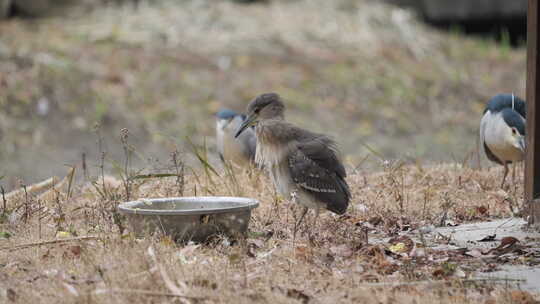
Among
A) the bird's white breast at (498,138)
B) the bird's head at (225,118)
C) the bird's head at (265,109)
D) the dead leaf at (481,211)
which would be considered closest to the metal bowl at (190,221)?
the bird's head at (265,109)

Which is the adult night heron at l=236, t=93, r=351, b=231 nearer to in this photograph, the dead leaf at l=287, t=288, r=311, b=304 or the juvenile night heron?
the dead leaf at l=287, t=288, r=311, b=304

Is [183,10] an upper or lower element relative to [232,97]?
upper

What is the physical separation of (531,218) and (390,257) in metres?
1.29

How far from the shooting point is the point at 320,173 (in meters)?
5.96

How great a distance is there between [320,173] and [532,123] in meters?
1.49

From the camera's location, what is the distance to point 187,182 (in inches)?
286

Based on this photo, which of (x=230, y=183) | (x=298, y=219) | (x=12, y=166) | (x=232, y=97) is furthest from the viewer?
(x=232, y=97)

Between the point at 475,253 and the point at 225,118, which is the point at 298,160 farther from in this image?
the point at 225,118

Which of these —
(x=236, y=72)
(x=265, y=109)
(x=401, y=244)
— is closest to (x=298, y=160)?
(x=265, y=109)

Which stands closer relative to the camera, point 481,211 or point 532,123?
point 532,123

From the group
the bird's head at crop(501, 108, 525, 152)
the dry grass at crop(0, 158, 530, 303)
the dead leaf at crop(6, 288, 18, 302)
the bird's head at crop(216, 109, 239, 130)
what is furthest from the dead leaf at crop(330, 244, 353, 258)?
the bird's head at crop(216, 109, 239, 130)

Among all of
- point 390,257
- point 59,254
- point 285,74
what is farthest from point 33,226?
point 285,74

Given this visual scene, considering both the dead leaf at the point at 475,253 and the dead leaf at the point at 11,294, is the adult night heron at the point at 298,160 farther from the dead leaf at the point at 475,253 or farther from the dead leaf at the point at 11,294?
the dead leaf at the point at 11,294

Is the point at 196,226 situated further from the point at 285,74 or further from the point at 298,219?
the point at 285,74
